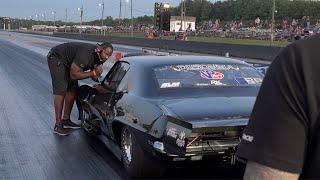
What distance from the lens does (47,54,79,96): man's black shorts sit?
9.09 metres

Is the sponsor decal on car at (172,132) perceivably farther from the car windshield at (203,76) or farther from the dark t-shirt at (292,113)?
the dark t-shirt at (292,113)

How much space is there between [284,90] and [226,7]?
168971 mm

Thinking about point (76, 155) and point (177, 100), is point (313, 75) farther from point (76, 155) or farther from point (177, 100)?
point (76, 155)

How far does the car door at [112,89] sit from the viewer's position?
6792mm

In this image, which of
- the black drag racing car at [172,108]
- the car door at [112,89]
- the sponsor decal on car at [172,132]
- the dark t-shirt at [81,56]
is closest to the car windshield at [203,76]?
the black drag racing car at [172,108]

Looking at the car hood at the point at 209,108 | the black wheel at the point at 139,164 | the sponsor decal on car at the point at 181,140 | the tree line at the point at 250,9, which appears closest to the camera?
the sponsor decal on car at the point at 181,140

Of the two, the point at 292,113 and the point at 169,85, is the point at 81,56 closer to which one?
the point at 169,85

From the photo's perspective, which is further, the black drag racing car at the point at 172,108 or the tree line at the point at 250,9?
the tree line at the point at 250,9

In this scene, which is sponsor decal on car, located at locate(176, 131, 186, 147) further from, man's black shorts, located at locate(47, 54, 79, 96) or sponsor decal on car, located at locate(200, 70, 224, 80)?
man's black shorts, located at locate(47, 54, 79, 96)

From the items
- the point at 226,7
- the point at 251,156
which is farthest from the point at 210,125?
the point at 226,7

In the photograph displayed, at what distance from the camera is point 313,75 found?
173cm

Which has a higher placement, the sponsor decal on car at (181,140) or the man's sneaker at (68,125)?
the sponsor decal on car at (181,140)

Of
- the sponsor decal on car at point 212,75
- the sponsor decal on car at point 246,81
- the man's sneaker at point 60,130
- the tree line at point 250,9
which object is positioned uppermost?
the tree line at point 250,9

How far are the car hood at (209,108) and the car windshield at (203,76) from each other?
0.49 metres
